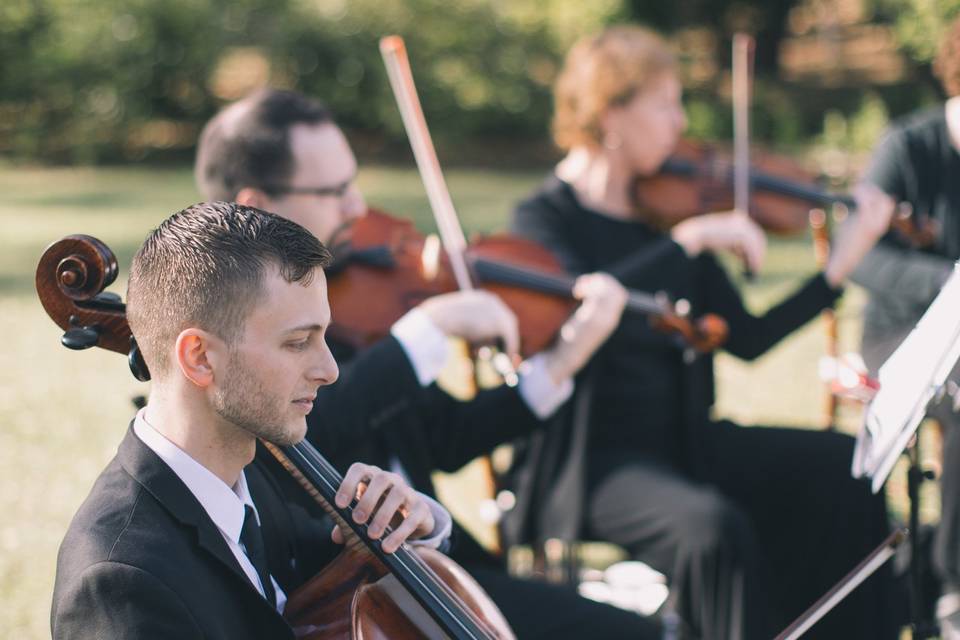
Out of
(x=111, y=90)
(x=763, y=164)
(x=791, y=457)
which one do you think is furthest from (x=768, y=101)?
(x=791, y=457)

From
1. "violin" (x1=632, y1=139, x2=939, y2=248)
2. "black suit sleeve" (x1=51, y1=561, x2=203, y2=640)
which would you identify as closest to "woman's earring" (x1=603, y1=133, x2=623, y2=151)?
"violin" (x1=632, y1=139, x2=939, y2=248)

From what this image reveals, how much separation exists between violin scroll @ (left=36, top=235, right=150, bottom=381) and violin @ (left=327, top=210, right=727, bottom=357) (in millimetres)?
926

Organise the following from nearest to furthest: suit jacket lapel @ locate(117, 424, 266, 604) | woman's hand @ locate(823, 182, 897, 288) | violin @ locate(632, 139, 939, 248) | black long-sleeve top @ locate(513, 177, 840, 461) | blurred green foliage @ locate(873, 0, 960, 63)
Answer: suit jacket lapel @ locate(117, 424, 266, 604) → black long-sleeve top @ locate(513, 177, 840, 461) → woman's hand @ locate(823, 182, 897, 288) → violin @ locate(632, 139, 939, 248) → blurred green foliage @ locate(873, 0, 960, 63)

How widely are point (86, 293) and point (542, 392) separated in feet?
4.08

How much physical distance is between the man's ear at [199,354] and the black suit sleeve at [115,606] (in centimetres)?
25

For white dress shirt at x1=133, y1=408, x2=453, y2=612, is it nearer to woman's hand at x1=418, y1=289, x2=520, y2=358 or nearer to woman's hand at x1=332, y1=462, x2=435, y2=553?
woman's hand at x1=332, y1=462, x2=435, y2=553

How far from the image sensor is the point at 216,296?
1455mm

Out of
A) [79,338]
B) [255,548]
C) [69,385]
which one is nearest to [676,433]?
[255,548]

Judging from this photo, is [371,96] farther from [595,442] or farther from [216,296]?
[216,296]

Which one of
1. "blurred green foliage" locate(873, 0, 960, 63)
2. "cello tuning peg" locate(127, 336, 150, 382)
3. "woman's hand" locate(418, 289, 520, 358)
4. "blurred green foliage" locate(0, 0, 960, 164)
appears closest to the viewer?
"cello tuning peg" locate(127, 336, 150, 382)

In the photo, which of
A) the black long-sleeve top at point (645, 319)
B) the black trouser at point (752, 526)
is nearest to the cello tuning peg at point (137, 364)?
the black trouser at point (752, 526)

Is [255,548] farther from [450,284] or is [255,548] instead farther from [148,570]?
[450,284]

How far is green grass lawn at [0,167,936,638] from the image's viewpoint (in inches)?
143

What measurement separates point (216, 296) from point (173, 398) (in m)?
0.16
